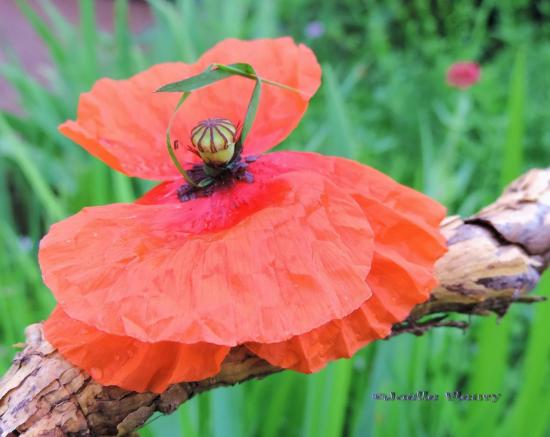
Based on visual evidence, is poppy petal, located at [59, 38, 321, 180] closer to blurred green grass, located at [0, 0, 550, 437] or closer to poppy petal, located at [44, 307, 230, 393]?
poppy petal, located at [44, 307, 230, 393]

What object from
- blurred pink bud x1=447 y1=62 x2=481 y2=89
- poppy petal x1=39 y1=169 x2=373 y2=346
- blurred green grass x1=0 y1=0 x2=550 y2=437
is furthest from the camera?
blurred pink bud x1=447 y1=62 x2=481 y2=89

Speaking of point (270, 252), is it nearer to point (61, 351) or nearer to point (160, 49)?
point (61, 351)

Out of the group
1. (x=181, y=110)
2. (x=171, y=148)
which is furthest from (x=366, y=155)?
(x=171, y=148)

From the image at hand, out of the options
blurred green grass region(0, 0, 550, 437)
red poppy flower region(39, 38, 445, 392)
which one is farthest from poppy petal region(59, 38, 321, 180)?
blurred green grass region(0, 0, 550, 437)

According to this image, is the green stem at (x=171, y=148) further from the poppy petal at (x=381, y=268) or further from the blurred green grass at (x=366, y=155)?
the blurred green grass at (x=366, y=155)

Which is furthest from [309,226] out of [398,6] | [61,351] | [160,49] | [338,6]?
[338,6]

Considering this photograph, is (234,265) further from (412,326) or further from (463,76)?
(463,76)

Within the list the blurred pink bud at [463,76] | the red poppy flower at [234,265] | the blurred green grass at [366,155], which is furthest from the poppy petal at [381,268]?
the blurred pink bud at [463,76]
